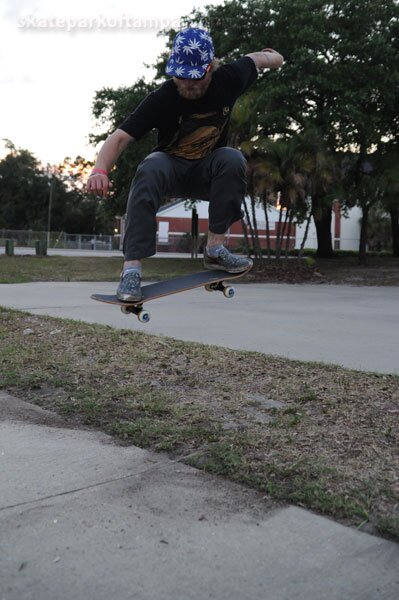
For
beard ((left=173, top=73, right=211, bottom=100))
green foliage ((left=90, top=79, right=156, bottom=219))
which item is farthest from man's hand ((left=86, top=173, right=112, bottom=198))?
green foliage ((left=90, top=79, right=156, bottom=219))

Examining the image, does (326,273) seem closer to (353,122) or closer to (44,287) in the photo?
(353,122)

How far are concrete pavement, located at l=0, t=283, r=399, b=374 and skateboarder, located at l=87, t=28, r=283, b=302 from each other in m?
2.57

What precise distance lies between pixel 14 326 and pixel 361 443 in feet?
18.4

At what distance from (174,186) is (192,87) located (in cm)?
71

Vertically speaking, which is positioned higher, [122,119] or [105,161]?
[122,119]

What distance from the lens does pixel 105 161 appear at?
162 inches

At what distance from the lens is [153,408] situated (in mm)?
4516

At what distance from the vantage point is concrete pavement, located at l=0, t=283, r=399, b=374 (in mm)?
6867

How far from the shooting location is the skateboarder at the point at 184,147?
398 centimetres

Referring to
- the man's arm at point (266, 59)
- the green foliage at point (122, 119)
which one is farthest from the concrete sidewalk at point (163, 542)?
the green foliage at point (122, 119)

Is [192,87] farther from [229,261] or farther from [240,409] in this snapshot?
[240,409]

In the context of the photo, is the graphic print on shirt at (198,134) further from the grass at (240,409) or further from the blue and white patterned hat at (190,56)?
the grass at (240,409)

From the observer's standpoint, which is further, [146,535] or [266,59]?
[266,59]

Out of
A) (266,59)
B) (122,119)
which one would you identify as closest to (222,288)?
(266,59)
